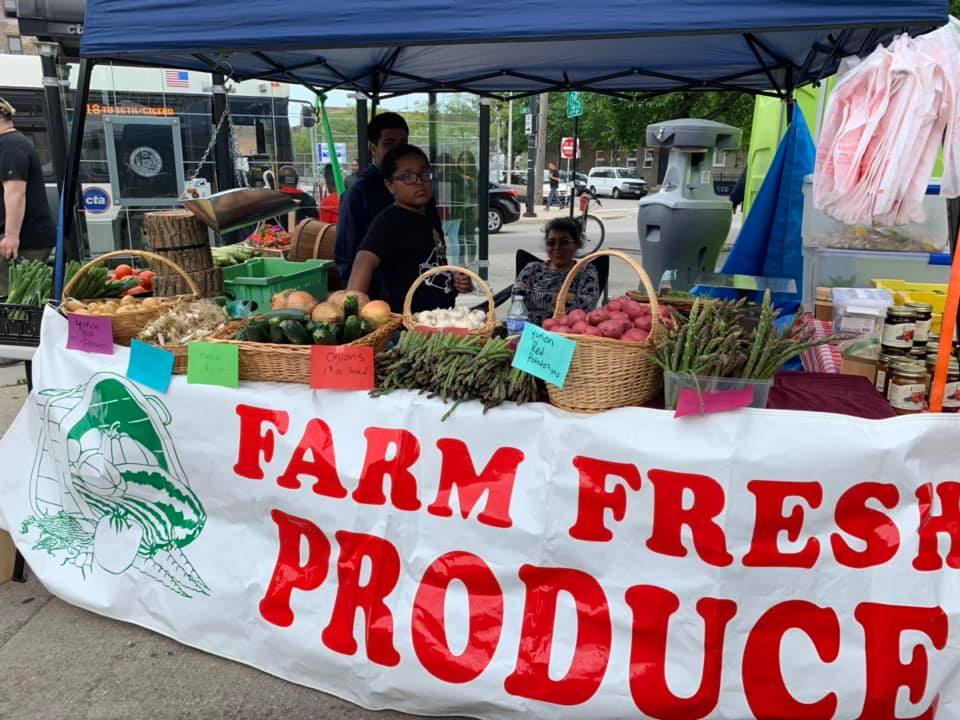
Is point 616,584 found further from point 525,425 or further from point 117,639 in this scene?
point 117,639

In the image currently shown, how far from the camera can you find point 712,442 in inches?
84.4

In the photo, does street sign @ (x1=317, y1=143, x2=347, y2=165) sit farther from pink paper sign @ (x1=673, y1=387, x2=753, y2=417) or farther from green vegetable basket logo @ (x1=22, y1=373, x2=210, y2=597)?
pink paper sign @ (x1=673, y1=387, x2=753, y2=417)

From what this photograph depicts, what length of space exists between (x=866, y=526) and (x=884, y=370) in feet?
1.99

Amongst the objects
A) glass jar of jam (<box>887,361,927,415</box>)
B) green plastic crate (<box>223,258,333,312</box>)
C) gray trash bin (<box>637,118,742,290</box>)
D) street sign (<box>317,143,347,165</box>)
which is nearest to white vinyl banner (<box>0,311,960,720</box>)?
glass jar of jam (<box>887,361,927,415</box>)

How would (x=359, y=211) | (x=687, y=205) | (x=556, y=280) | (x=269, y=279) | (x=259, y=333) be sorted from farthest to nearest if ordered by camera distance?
(x=687, y=205), (x=556, y=280), (x=359, y=211), (x=269, y=279), (x=259, y=333)

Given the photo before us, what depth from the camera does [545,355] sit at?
87.4 inches

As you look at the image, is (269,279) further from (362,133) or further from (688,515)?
(362,133)

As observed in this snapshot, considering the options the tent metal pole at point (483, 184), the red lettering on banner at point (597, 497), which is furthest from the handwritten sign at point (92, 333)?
the tent metal pole at point (483, 184)

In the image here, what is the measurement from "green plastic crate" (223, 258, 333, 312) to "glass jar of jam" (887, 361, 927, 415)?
2.86 metres

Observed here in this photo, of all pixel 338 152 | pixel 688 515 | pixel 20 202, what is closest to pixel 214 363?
pixel 688 515

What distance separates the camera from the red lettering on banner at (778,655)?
210 centimetres

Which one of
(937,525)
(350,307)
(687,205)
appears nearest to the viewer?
(937,525)

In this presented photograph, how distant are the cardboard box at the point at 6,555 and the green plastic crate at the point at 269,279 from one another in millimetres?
1508

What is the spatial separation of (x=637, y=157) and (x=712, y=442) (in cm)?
4980
